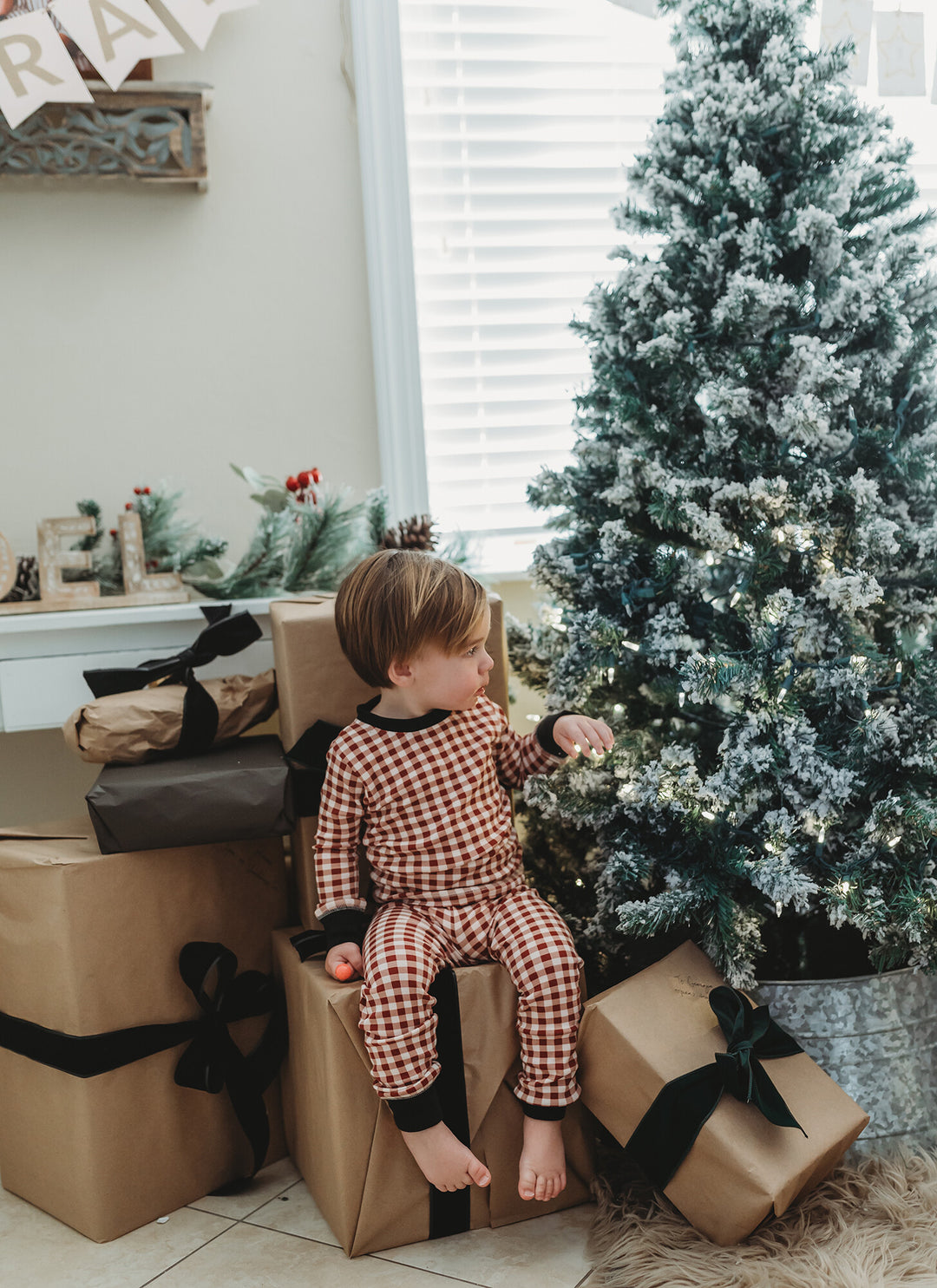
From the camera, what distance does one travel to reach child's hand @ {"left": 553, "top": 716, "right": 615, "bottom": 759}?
1.21 metres

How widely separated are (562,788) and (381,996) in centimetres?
36

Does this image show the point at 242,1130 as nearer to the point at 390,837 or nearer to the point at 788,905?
the point at 390,837

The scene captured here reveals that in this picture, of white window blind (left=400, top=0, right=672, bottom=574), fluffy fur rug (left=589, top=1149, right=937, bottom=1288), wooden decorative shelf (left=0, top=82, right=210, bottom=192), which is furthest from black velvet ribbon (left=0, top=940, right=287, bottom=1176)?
wooden decorative shelf (left=0, top=82, right=210, bottom=192)

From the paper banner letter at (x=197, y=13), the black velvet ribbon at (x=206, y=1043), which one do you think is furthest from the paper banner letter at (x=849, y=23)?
the black velvet ribbon at (x=206, y=1043)

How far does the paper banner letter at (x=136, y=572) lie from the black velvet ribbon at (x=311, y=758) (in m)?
0.37

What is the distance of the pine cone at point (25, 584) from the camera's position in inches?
59.5

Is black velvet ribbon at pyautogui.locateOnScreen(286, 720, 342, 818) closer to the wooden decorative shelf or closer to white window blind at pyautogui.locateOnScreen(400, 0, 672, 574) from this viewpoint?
white window blind at pyautogui.locateOnScreen(400, 0, 672, 574)

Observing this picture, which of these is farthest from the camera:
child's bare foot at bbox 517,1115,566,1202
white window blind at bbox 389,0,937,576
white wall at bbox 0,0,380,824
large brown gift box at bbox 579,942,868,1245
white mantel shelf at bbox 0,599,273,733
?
white window blind at bbox 389,0,937,576

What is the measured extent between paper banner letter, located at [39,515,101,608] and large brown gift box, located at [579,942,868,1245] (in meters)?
0.90

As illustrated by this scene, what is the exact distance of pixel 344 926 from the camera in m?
1.21

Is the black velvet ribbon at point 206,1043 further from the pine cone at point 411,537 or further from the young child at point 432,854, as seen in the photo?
the pine cone at point 411,537

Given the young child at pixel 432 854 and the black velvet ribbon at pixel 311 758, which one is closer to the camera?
the young child at pixel 432 854

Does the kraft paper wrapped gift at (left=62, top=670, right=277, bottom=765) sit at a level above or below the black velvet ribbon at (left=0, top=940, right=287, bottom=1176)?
above

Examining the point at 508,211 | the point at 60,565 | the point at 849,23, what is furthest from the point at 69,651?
the point at 849,23
